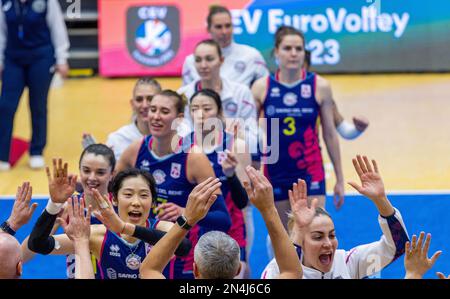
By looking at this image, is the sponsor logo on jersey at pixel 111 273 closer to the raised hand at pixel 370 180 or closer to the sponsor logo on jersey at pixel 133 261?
the sponsor logo on jersey at pixel 133 261

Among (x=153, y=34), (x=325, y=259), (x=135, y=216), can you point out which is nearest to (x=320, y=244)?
(x=325, y=259)

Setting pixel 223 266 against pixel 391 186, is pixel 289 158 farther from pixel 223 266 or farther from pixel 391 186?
pixel 223 266

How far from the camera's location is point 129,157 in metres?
6.76

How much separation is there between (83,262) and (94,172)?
1819mm

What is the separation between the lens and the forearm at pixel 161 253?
4.36 metres

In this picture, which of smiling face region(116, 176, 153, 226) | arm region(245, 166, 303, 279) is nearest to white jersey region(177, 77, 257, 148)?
smiling face region(116, 176, 153, 226)

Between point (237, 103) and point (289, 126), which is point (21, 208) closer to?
point (237, 103)

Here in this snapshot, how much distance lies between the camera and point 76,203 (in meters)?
4.55

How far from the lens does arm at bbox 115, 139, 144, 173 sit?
22.1ft

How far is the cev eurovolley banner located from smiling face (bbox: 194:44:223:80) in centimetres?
634

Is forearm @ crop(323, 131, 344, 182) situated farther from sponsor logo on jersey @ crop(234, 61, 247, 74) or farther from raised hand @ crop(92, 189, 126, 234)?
raised hand @ crop(92, 189, 126, 234)

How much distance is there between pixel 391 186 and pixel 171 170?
4.09 meters
